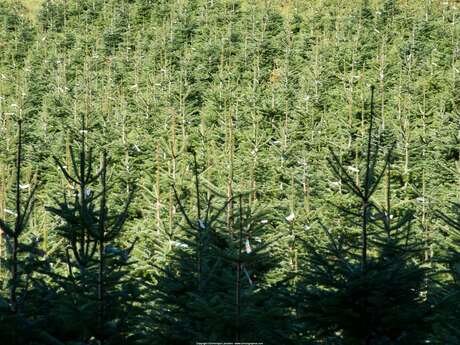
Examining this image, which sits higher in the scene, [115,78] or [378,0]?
[378,0]

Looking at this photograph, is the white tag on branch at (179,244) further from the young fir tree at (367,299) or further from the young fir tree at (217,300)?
the young fir tree at (367,299)

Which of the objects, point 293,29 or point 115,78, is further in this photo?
point 293,29

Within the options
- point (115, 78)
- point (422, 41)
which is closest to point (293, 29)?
point (422, 41)

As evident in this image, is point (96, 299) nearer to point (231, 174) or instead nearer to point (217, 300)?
point (217, 300)

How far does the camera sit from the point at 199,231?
22.2ft

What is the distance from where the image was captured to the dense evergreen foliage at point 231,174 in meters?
5.81

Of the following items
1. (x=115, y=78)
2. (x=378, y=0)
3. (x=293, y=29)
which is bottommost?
(x=115, y=78)

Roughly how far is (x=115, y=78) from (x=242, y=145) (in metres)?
17.0

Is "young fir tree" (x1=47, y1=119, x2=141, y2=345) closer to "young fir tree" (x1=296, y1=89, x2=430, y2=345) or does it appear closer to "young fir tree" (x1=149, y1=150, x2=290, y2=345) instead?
"young fir tree" (x1=149, y1=150, x2=290, y2=345)

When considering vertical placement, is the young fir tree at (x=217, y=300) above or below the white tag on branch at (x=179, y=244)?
below

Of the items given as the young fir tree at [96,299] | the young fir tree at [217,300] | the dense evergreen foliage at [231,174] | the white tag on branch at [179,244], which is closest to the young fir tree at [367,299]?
the dense evergreen foliage at [231,174]

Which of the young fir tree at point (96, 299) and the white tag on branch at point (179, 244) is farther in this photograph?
the white tag on branch at point (179, 244)

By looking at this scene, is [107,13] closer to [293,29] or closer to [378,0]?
[293,29]

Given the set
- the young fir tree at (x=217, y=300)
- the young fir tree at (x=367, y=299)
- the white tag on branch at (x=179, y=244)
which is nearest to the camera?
the young fir tree at (x=367, y=299)
